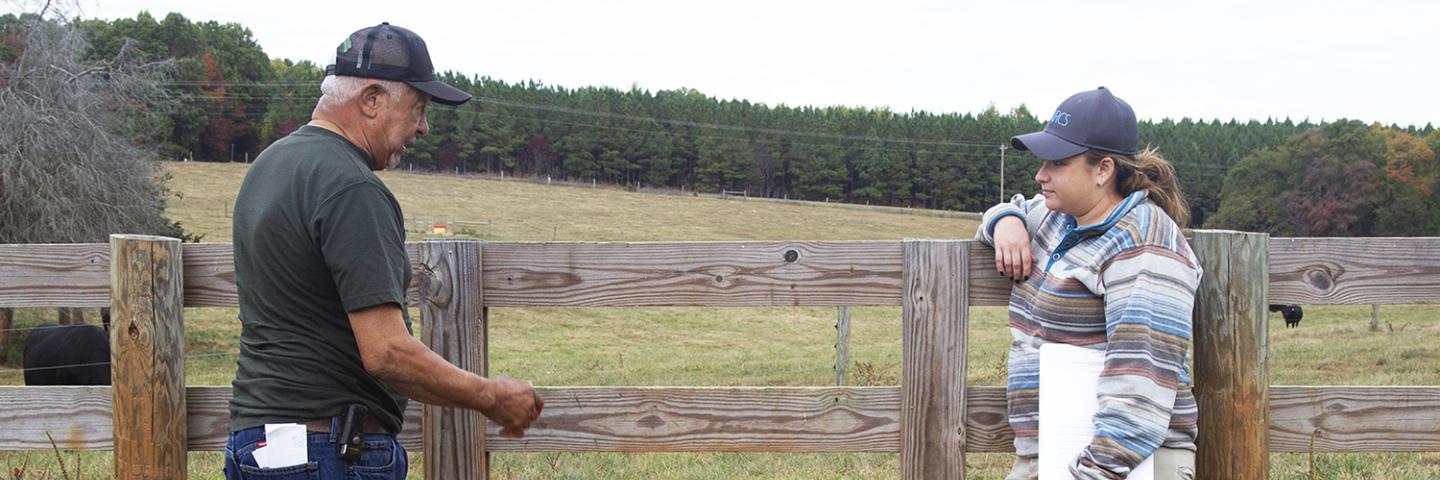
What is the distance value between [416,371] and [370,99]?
70 cm

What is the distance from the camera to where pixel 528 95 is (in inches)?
4459

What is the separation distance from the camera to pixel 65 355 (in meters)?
15.6

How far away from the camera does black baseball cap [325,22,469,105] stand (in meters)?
2.72

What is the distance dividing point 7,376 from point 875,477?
19.8m

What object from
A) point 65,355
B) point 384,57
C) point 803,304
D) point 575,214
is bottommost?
point 575,214

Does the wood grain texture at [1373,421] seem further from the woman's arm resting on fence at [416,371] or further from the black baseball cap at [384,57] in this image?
the black baseball cap at [384,57]

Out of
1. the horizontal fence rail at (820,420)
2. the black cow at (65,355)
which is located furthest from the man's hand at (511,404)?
the black cow at (65,355)

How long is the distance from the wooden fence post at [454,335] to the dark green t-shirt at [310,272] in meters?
0.66

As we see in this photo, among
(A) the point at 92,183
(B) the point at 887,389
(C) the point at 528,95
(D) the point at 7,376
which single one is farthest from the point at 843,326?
(C) the point at 528,95

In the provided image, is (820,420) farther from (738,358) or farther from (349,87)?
(738,358)

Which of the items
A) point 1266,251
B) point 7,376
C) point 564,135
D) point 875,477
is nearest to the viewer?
point 1266,251

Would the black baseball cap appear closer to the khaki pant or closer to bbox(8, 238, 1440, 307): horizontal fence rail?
bbox(8, 238, 1440, 307): horizontal fence rail

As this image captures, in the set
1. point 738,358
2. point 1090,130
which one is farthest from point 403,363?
point 738,358

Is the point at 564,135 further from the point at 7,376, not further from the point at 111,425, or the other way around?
the point at 111,425
